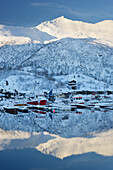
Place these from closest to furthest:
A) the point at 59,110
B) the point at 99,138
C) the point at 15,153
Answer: the point at 15,153
the point at 99,138
the point at 59,110

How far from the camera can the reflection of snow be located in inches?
1089

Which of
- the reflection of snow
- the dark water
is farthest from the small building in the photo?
the dark water

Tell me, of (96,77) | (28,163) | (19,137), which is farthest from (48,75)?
(28,163)

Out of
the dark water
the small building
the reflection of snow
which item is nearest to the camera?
the dark water

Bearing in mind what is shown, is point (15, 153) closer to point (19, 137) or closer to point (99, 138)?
point (19, 137)

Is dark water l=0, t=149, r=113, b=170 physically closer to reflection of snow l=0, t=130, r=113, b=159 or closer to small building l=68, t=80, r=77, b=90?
reflection of snow l=0, t=130, r=113, b=159

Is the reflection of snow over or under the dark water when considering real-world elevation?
over

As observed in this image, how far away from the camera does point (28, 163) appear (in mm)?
24750

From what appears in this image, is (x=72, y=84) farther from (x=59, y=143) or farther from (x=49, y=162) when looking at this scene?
(x=49, y=162)

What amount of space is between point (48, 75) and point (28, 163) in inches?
6543

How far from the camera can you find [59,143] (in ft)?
103

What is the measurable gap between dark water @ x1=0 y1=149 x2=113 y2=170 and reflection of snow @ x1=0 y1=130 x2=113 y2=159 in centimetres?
101

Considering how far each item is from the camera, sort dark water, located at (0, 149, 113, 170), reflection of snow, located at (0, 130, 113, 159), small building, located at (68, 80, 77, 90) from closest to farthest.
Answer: dark water, located at (0, 149, 113, 170)
reflection of snow, located at (0, 130, 113, 159)
small building, located at (68, 80, 77, 90)

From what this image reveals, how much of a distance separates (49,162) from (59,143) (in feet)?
21.9
